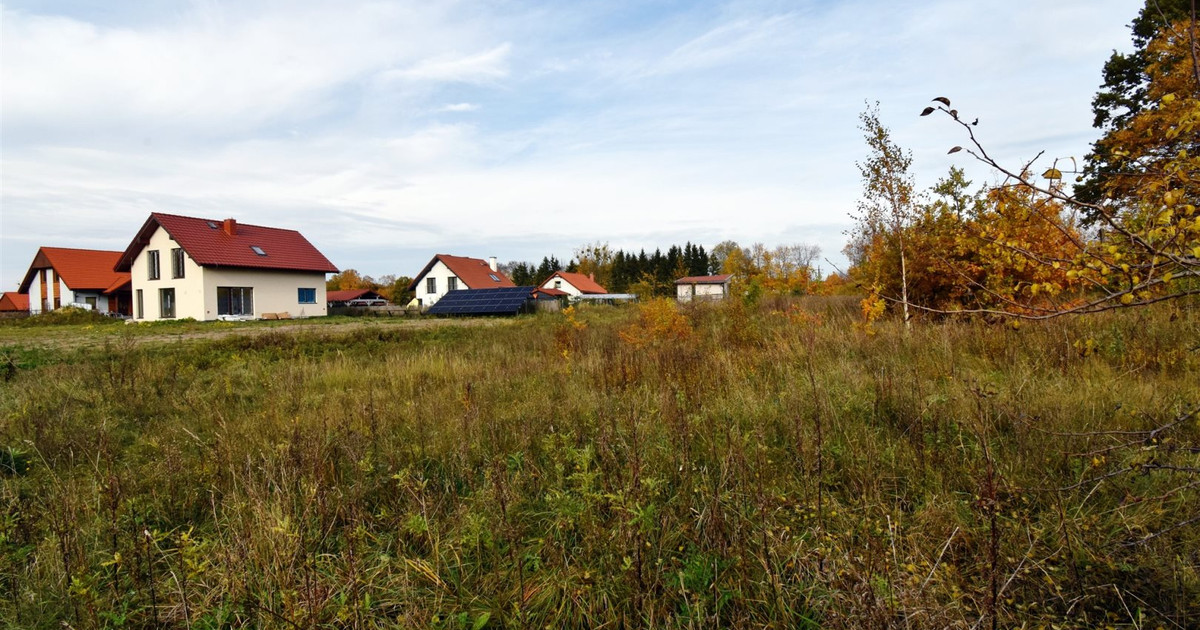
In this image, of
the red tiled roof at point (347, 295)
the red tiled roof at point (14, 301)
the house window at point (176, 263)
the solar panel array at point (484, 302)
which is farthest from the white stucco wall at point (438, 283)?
the red tiled roof at point (14, 301)

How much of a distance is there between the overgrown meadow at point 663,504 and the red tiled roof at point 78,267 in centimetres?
4229

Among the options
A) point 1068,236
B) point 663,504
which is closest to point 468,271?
point 663,504

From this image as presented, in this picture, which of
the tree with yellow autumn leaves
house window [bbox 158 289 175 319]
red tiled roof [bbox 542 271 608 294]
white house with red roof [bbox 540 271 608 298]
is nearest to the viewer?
the tree with yellow autumn leaves

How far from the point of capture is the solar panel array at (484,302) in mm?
29891

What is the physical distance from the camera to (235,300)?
28250mm

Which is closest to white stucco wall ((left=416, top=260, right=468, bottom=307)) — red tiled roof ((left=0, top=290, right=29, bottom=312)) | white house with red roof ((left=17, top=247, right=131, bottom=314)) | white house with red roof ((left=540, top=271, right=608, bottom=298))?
white house with red roof ((left=540, top=271, right=608, bottom=298))

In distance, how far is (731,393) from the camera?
522 centimetres

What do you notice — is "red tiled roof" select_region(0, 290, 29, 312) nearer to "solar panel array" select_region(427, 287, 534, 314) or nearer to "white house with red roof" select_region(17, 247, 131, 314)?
"white house with red roof" select_region(17, 247, 131, 314)

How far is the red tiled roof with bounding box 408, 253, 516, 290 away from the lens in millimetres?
47594

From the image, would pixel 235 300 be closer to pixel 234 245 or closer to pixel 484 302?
pixel 234 245

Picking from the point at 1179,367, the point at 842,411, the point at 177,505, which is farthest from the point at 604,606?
the point at 1179,367

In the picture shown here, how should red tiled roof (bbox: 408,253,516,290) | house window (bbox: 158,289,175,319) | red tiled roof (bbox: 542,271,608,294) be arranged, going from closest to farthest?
house window (bbox: 158,289,175,319) < red tiled roof (bbox: 408,253,516,290) < red tiled roof (bbox: 542,271,608,294)

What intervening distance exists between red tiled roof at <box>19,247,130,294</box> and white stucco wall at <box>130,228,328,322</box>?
1150 cm

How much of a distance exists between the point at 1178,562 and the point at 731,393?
3.21 meters
